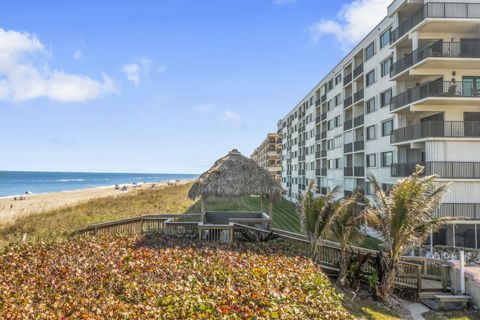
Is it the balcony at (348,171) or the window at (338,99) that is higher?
the window at (338,99)

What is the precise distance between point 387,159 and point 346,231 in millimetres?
15116

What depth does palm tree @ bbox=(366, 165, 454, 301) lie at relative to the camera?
13.1 m

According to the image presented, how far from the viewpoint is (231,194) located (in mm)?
19297

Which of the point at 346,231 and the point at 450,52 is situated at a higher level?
the point at 450,52

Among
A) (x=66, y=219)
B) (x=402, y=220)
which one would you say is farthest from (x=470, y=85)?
(x=66, y=219)

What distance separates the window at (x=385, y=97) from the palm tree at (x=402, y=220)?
A: 14926mm

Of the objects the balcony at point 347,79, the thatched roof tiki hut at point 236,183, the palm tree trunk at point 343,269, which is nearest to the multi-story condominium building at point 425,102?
the balcony at point 347,79

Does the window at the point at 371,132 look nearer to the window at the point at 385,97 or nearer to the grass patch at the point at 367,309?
the window at the point at 385,97

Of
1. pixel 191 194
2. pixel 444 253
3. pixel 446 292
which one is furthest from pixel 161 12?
pixel 444 253

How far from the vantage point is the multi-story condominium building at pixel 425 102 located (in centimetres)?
2130

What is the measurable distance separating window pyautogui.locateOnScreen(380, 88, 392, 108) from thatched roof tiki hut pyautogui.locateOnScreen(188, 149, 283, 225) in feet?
43.6

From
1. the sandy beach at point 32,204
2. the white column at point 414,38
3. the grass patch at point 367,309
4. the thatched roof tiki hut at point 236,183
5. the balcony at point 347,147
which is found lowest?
the grass patch at point 367,309

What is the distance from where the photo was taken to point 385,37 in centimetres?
2748

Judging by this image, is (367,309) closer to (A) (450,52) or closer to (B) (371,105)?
(A) (450,52)
